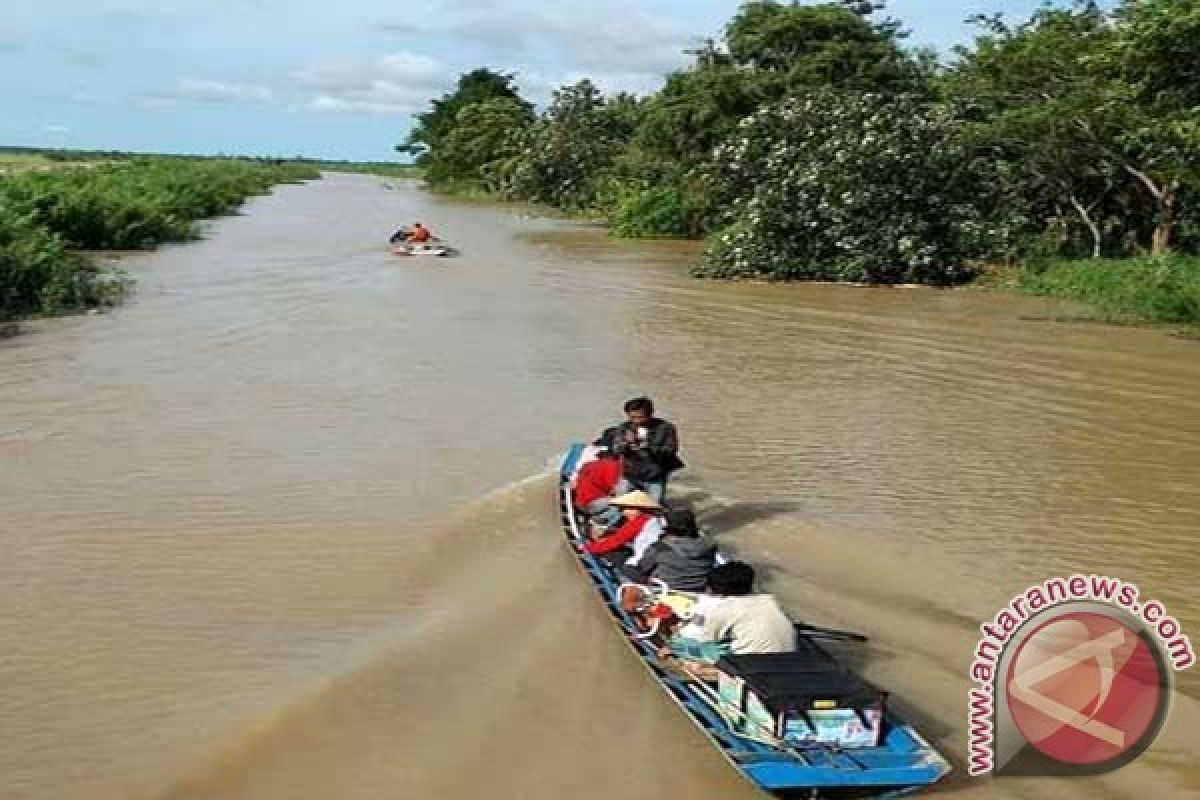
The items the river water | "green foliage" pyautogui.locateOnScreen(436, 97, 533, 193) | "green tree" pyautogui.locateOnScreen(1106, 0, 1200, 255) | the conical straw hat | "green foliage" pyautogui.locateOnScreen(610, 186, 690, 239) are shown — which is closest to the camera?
the river water

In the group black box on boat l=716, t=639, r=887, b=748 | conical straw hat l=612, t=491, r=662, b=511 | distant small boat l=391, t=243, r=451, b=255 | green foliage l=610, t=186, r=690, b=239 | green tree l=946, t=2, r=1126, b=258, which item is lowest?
black box on boat l=716, t=639, r=887, b=748

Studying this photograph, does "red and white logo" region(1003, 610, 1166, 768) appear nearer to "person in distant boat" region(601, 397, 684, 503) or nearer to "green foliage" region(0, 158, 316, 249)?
"person in distant boat" region(601, 397, 684, 503)

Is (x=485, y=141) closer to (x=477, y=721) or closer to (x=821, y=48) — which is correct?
(x=821, y=48)

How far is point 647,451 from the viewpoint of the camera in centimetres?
1030

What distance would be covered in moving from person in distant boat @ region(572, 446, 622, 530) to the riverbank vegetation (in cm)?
1082

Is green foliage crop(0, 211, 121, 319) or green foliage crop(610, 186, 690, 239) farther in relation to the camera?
green foliage crop(610, 186, 690, 239)

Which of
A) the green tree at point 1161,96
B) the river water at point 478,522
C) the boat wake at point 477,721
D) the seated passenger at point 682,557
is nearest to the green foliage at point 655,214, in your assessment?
the green tree at point 1161,96

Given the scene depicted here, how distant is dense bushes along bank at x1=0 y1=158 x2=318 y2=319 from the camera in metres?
21.5

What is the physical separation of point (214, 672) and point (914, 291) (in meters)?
21.5

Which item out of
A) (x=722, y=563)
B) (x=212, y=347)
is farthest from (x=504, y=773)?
(x=212, y=347)

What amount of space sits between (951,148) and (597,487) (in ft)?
65.1

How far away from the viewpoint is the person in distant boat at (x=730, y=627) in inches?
267

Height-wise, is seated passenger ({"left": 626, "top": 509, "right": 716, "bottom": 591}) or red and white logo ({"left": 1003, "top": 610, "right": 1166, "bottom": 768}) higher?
seated passenger ({"left": 626, "top": 509, "right": 716, "bottom": 591})

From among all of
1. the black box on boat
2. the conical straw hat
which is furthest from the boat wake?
the conical straw hat
